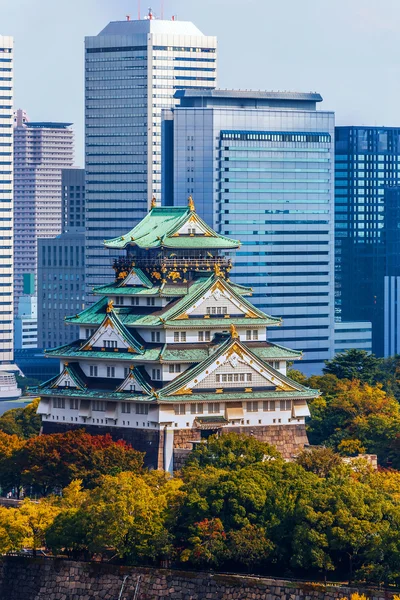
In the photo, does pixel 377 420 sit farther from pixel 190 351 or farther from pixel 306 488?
pixel 306 488

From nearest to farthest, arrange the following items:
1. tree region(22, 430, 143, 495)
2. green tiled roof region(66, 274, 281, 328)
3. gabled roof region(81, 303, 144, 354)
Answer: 1. tree region(22, 430, 143, 495)
2. gabled roof region(81, 303, 144, 354)
3. green tiled roof region(66, 274, 281, 328)

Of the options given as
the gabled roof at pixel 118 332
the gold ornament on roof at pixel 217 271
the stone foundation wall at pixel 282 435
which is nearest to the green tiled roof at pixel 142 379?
the gabled roof at pixel 118 332

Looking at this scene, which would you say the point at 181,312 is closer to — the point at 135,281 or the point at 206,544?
the point at 135,281

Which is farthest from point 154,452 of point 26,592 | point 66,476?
point 26,592

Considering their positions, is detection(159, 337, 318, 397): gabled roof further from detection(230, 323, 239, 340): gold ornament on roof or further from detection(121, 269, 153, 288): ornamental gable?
detection(121, 269, 153, 288): ornamental gable

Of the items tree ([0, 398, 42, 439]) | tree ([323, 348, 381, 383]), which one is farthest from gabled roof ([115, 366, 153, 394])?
tree ([323, 348, 381, 383])

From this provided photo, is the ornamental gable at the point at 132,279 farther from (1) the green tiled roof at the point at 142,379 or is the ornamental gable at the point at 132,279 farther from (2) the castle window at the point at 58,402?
(2) the castle window at the point at 58,402
